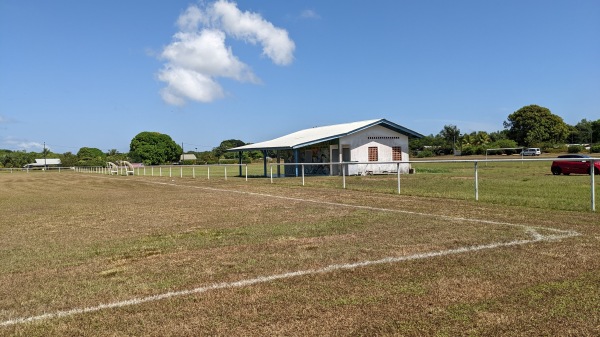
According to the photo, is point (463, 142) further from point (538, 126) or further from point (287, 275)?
point (287, 275)

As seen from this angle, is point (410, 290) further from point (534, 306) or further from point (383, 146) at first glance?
point (383, 146)

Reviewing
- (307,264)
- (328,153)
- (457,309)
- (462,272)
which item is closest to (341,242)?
(307,264)

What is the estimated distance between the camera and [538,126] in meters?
96.0

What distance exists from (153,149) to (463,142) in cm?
7868

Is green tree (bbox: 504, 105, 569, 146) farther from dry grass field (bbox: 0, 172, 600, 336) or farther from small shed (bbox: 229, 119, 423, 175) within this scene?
dry grass field (bbox: 0, 172, 600, 336)

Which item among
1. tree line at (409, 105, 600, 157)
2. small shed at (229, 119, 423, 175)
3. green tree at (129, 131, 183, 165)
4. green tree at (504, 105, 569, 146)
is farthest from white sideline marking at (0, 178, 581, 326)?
green tree at (129, 131, 183, 165)

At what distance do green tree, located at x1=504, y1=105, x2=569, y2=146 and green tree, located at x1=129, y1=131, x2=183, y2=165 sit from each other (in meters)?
Answer: 86.3

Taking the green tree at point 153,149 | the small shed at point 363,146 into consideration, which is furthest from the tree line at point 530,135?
the green tree at point 153,149

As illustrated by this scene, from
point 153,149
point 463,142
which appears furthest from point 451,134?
point 153,149

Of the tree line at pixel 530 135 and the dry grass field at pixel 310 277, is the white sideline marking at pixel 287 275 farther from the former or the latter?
the tree line at pixel 530 135

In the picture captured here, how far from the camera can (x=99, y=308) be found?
433cm

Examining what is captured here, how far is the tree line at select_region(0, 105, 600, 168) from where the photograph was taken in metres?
94.2

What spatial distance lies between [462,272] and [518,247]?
68.3 inches

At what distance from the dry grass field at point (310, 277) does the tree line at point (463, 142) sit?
70227 mm
